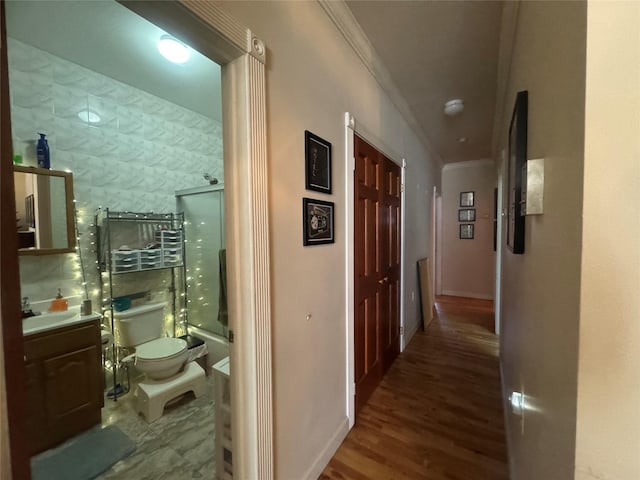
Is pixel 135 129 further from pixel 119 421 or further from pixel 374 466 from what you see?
pixel 374 466

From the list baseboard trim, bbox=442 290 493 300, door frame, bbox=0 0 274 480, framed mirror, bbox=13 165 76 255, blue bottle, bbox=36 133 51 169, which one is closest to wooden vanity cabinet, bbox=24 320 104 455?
framed mirror, bbox=13 165 76 255

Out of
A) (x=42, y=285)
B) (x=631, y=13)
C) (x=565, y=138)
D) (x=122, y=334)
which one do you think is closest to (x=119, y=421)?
(x=122, y=334)

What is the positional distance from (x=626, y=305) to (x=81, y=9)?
2600mm

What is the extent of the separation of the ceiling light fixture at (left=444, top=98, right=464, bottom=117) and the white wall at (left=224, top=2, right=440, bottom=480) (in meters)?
1.32

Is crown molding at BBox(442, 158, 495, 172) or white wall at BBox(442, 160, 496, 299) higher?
crown molding at BBox(442, 158, 495, 172)

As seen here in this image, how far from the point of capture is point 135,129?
2439 millimetres

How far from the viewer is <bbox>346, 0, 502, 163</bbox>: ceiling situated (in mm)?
1575

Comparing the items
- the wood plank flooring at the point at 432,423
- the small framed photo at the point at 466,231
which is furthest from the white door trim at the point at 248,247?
the small framed photo at the point at 466,231

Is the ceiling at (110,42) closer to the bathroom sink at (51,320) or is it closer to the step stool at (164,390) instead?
the bathroom sink at (51,320)

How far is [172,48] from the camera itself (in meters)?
1.73

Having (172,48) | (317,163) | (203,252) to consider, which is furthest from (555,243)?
(203,252)

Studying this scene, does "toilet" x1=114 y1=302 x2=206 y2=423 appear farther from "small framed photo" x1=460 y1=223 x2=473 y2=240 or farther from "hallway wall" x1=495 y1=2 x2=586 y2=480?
"small framed photo" x1=460 y1=223 x2=473 y2=240

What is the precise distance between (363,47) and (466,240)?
474 cm

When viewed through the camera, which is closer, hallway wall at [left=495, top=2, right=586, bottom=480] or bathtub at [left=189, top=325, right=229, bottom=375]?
hallway wall at [left=495, top=2, right=586, bottom=480]
